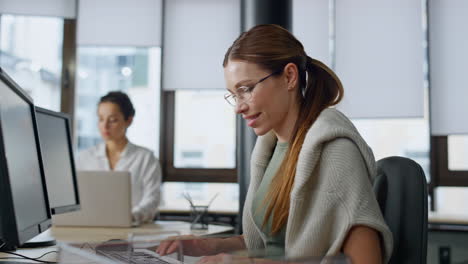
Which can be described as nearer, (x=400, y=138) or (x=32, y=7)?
(x=400, y=138)

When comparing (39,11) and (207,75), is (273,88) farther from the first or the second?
(39,11)

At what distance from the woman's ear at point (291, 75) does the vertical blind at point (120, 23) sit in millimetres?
3246

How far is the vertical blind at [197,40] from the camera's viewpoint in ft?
14.5

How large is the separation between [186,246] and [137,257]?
135 millimetres

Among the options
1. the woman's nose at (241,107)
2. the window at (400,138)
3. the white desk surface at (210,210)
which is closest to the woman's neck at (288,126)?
the woman's nose at (241,107)

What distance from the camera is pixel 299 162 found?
47.0 inches

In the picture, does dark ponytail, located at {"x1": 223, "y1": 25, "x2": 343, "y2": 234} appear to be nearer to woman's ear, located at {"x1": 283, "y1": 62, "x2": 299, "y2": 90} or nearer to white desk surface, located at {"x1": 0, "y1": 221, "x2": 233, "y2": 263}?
woman's ear, located at {"x1": 283, "y1": 62, "x2": 299, "y2": 90}

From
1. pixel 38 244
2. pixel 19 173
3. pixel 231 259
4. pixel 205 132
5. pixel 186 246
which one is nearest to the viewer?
pixel 231 259

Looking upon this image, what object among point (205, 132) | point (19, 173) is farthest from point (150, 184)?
point (19, 173)

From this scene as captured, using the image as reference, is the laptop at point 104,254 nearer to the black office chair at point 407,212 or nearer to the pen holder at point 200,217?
the black office chair at point 407,212

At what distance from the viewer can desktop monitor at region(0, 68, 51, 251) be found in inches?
39.6

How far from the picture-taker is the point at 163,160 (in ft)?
14.5

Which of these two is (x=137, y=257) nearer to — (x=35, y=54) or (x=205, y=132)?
(x=205, y=132)

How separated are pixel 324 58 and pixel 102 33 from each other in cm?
195
